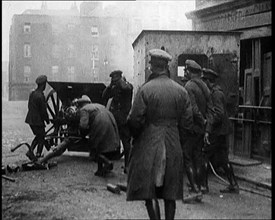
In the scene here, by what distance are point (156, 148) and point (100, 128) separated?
11.4ft

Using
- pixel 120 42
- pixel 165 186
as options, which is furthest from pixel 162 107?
pixel 120 42

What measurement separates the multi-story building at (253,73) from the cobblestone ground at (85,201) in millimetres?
2879

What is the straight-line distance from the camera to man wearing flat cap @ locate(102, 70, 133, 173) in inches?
335

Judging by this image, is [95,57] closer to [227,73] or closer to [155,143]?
[227,73]

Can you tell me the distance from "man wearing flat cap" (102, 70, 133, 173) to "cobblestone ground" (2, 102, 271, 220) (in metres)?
0.78

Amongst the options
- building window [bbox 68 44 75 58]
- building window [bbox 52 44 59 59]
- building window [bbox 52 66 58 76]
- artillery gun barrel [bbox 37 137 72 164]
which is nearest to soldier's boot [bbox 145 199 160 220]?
artillery gun barrel [bbox 37 137 72 164]

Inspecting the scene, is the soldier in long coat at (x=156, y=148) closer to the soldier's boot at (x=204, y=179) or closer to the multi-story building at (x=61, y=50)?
the soldier's boot at (x=204, y=179)

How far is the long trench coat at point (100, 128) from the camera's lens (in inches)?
305

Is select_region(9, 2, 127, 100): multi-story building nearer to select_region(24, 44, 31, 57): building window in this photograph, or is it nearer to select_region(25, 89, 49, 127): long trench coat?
select_region(24, 44, 31, 57): building window

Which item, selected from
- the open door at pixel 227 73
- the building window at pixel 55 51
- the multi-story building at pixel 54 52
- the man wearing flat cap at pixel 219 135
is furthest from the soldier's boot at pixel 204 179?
the building window at pixel 55 51

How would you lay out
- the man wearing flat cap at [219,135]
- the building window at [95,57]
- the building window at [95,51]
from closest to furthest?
the man wearing flat cap at [219,135], the building window at [95,51], the building window at [95,57]

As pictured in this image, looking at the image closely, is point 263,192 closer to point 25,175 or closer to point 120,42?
point 25,175

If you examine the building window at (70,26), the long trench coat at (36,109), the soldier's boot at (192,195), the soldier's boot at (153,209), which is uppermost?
the building window at (70,26)

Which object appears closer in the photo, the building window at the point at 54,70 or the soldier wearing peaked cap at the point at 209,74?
the soldier wearing peaked cap at the point at 209,74
